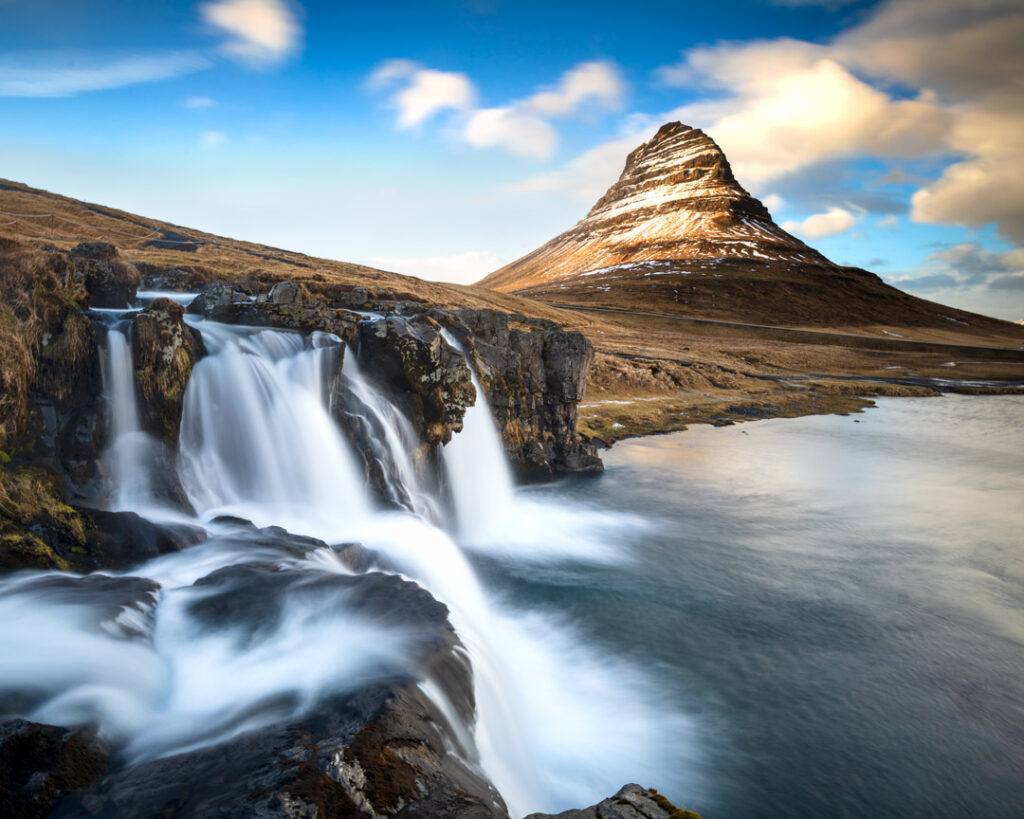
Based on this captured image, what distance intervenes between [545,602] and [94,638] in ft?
32.0

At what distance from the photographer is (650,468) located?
27891 millimetres

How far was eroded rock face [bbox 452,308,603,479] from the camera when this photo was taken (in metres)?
24.5

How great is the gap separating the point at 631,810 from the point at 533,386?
69.7ft

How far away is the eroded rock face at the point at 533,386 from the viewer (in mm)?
24500

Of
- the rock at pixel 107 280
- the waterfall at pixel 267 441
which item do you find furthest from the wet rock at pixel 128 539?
the rock at pixel 107 280

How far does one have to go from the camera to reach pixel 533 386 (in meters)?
26.0

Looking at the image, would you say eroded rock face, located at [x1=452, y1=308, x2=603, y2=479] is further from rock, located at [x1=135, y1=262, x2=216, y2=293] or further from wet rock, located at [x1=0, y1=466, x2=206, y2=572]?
rock, located at [x1=135, y1=262, x2=216, y2=293]

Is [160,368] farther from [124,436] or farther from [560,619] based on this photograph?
[560,619]

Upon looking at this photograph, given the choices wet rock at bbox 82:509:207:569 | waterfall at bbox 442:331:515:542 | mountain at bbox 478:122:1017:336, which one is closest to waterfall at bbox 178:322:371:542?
wet rock at bbox 82:509:207:569

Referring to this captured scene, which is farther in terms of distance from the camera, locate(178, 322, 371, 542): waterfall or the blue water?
locate(178, 322, 371, 542): waterfall

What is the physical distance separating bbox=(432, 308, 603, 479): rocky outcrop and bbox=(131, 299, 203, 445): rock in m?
11.8

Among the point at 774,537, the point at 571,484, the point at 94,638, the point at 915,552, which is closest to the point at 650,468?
the point at 571,484

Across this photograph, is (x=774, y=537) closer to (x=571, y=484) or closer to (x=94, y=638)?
(x=571, y=484)

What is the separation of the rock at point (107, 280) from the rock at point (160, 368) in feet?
15.1
